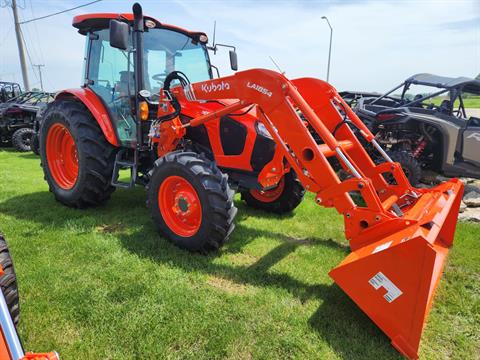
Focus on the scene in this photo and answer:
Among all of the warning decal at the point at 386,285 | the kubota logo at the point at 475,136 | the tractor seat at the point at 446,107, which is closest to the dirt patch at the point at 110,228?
the warning decal at the point at 386,285

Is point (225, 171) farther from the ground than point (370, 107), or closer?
closer

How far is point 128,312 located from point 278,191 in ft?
8.91

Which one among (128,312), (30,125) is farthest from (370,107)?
(30,125)

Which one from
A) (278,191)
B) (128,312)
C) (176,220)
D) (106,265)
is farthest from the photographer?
(278,191)

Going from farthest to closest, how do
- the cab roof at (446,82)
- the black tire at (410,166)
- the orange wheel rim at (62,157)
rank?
1. the cab roof at (446,82)
2. the black tire at (410,166)
3. the orange wheel rim at (62,157)

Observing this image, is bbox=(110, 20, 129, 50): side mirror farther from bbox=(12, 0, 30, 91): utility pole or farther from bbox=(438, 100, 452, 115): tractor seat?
bbox=(12, 0, 30, 91): utility pole

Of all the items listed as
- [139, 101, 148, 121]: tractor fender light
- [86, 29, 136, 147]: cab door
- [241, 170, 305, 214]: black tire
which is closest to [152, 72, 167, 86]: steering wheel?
[86, 29, 136, 147]: cab door

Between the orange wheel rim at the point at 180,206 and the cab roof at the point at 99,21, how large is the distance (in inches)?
79.7

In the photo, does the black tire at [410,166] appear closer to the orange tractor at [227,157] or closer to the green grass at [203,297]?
the green grass at [203,297]

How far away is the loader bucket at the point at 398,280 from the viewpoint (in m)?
2.16

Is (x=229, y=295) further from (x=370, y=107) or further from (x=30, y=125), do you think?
(x=30, y=125)

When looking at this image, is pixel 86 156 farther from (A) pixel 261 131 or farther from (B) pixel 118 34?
(A) pixel 261 131

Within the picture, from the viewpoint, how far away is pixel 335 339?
7.68 feet

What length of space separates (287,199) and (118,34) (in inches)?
110
